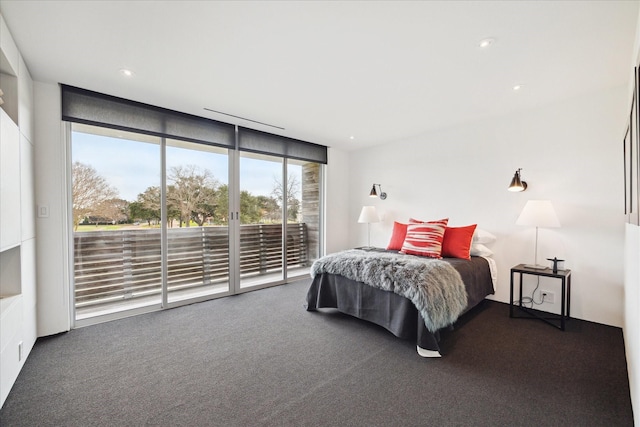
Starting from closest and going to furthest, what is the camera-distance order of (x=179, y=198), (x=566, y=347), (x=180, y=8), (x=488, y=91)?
(x=180, y=8)
(x=566, y=347)
(x=488, y=91)
(x=179, y=198)

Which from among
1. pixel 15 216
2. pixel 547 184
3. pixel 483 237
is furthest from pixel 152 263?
pixel 547 184

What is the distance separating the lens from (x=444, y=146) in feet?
13.5

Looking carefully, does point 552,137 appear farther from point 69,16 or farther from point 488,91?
point 69,16

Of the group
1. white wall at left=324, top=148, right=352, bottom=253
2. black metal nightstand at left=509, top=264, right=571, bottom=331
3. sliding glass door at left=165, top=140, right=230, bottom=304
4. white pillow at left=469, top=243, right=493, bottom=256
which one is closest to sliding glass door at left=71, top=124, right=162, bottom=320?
sliding glass door at left=165, top=140, right=230, bottom=304

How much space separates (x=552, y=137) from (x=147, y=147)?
4805 millimetres

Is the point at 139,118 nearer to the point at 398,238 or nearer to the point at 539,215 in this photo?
→ the point at 398,238

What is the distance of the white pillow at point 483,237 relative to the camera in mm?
3523

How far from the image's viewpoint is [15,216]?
1.99m

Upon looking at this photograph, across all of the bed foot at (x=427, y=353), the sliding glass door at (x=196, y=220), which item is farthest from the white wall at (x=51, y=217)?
the bed foot at (x=427, y=353)

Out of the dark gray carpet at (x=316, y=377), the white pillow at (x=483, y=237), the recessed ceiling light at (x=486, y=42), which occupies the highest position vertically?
the recessed ceiling light at (x=486, y=42)

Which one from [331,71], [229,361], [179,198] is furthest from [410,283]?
[179,198]

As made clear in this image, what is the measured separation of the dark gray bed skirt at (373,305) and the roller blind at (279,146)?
7.17 ft

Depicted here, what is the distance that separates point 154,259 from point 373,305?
2.71 m

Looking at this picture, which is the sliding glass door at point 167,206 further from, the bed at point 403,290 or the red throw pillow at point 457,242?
the red throw pillow at point 457,242
